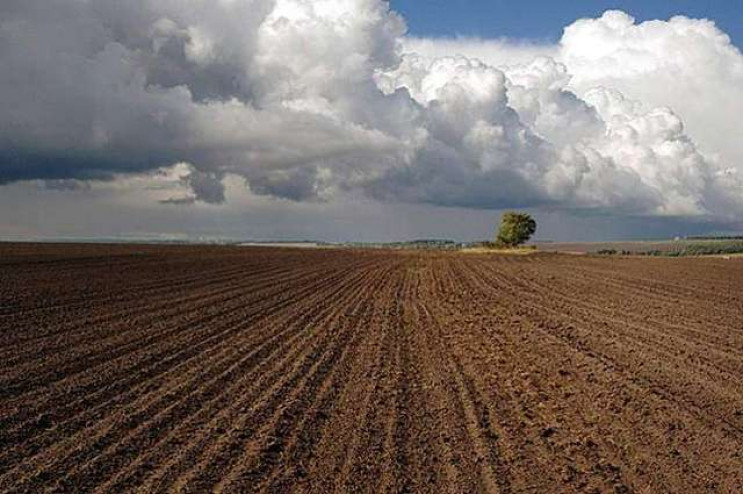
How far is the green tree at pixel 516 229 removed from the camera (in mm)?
107688

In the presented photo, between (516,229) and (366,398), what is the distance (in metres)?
99.8

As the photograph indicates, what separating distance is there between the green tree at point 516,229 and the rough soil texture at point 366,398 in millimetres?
87059

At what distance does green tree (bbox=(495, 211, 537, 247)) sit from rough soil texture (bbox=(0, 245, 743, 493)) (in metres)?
87.1

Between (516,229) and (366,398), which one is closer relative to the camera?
(366,398)

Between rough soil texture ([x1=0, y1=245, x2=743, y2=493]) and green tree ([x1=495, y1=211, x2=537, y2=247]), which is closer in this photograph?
rough soil texture ([x1=0, y1=245, x2=743, y2=493])

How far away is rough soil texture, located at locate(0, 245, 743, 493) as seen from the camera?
727 cm

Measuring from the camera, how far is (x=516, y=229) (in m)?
108

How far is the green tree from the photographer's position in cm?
10769

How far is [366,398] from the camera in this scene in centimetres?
1027

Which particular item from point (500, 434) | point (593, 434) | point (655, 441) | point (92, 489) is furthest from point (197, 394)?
point (655, 441)

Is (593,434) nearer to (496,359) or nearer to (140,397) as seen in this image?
(496,359)

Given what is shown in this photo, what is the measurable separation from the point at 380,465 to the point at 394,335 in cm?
881

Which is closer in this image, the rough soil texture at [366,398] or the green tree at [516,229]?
the rough soil texture at [366,398]

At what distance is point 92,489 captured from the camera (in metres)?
6.72
